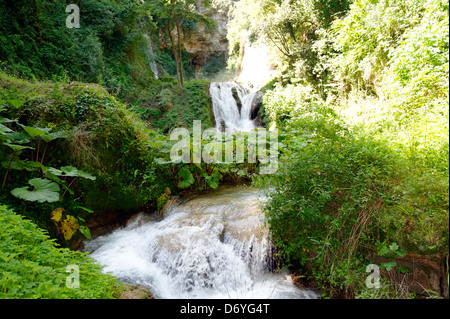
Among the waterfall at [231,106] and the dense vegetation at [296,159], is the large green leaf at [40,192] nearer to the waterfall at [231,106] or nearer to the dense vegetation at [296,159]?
the dense vegetation at [296,159]

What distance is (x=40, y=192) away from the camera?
3.57 metres

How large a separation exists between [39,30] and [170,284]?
1076 centimetres

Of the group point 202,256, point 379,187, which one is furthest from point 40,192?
point 379,187

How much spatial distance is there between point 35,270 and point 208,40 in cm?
2848

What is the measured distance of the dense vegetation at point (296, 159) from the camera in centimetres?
268

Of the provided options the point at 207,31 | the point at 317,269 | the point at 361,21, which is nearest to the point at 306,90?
the point at 361,21

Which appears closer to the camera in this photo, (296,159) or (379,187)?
(379,187)

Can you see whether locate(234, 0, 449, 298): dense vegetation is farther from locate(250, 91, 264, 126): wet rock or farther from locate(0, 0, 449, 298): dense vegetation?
locate(250, 91, 264, 126): wet rock

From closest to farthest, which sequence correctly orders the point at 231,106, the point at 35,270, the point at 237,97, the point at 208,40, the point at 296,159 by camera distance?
1. the point at 35,270
2. the point at 296,159
3. the point at 231,106
4. the point at 237,97
5. the point at 208,40

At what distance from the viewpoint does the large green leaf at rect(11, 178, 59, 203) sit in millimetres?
3418

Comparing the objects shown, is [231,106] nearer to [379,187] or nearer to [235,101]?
[235,101]
